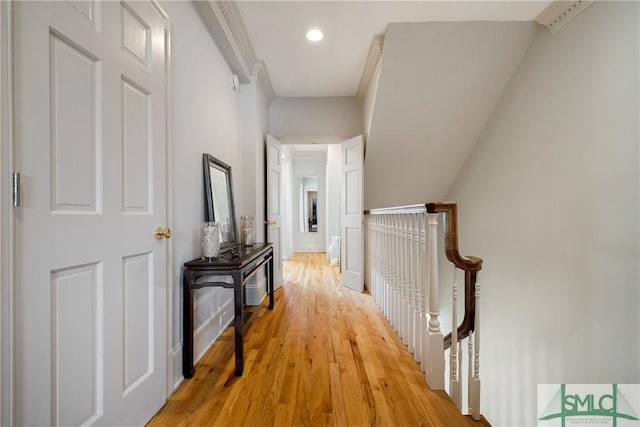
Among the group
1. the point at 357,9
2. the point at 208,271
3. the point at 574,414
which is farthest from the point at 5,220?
the point at 574,414

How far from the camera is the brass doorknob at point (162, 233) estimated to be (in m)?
1.33

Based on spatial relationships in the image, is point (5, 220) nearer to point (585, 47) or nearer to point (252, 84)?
point (252, 84)

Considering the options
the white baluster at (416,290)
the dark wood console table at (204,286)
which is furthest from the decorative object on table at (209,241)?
the white baluster at (416,290)

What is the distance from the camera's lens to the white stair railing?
1.45 metres

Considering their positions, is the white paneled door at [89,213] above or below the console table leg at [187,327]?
above

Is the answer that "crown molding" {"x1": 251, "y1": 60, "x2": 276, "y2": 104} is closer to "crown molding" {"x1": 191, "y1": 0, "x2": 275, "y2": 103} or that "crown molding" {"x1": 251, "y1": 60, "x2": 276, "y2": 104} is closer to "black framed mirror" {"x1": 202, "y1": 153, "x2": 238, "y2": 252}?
"crown molding" {"x1": 191, "y1": 0, "x2": 275, "y2": 103}

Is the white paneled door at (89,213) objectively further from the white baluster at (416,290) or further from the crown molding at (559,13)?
the crown molding at (559,13)

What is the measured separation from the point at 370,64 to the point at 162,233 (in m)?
2.77

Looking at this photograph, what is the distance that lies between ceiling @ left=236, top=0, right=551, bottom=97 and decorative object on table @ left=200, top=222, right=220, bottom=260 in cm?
184

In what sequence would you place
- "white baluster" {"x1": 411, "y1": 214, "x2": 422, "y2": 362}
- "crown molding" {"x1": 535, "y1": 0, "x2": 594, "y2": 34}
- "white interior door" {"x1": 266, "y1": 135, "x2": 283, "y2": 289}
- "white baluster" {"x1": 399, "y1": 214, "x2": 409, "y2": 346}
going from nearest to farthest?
"white baluster" {"x1": 411, "y1": 214, "x2": 422, "y2": 362} < "white baluster" {"x1": 399, "y1": 214, "x2": 409, "y2": 346} < "crown molding" {"x1": 535, "y1": 0, "x2": 594, "y2": 34} < "white interior door" {"x1": 266, "y1": 135, "x2": 283, "y2": 289}

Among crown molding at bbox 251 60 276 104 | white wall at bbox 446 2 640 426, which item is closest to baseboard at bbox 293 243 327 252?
crown molding at bbox 251 60 276 104

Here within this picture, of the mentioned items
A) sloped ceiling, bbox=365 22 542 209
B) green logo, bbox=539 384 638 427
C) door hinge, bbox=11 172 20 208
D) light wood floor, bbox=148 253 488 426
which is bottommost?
green logo, bbox=539 384 638 427

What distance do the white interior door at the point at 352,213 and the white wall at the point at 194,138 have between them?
1682mm

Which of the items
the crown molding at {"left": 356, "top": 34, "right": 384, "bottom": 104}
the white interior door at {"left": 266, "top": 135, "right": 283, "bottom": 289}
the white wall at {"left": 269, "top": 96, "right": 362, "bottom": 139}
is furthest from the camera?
the white wall at {"left": 269, "top": 96, "right": 362, "bottom": 139}
